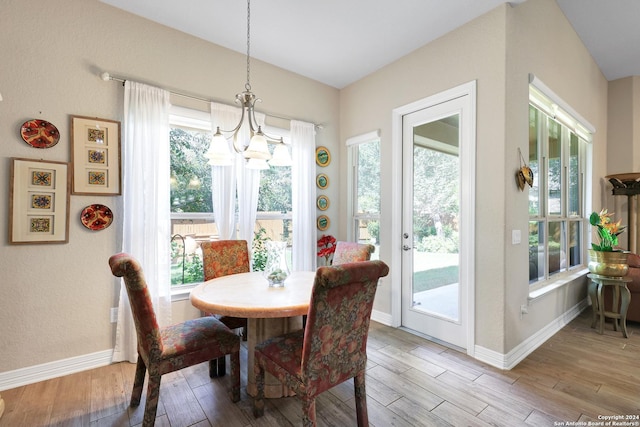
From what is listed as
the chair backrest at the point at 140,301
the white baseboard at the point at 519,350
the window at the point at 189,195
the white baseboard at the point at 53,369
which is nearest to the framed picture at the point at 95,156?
the window at the point at 189,195

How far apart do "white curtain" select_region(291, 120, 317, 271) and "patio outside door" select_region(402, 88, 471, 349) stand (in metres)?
1.12

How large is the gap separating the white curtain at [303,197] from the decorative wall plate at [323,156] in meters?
0.20

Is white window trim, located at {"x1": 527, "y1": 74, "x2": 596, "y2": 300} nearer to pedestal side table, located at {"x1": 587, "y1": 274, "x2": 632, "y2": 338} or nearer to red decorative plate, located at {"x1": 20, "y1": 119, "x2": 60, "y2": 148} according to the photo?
pedestal side table, located at {"x1": 587, "y1": 274, "x2": 632, "y2": 338}

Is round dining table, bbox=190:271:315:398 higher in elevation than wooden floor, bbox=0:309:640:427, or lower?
higher

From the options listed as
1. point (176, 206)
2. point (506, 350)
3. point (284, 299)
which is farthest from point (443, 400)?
point (176, 206)

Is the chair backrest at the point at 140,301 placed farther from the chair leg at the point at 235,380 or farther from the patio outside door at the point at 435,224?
the patio outside door at the point at 435,224

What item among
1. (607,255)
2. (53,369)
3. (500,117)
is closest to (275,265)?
(53,369)

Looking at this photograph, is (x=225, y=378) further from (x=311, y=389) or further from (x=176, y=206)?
(x=176, y=206)

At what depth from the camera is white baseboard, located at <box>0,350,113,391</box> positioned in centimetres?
208

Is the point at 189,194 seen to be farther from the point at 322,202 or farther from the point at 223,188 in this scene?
the point at 322,202

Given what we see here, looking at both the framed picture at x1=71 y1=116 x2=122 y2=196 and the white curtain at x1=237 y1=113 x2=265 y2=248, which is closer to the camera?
the framed picture at x1=71 y1=116 x2=122 y2=196

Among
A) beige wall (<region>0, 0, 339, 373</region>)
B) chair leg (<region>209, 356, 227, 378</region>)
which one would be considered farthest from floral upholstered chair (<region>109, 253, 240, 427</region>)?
beige wall (<region>0, 0, 339, 373</region>)

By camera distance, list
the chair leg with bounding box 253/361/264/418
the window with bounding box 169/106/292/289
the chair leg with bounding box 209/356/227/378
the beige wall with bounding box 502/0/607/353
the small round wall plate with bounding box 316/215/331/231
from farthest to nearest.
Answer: the small round wall plate with bounding box 316/215/331/231
the window with bounding box 169/106/292/289
the beige wall with bounding box 502/0/607/353
the chair leg with bounding box 209/356/227/378
the chair leg with bounding box 253/361/264/418

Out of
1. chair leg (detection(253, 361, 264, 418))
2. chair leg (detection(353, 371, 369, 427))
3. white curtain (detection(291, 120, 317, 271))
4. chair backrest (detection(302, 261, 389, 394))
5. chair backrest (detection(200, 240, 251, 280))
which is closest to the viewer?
chair backrest (detection(302, 261, 389, 394))
